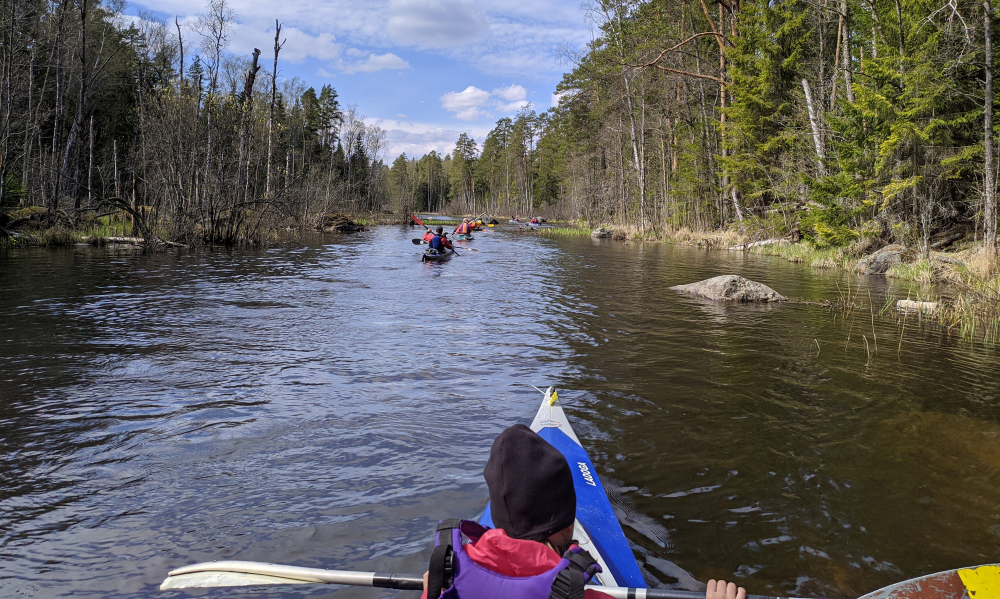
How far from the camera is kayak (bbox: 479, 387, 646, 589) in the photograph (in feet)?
7.81

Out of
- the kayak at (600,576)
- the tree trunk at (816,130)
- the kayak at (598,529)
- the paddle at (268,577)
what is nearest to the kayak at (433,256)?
the tree trunk at (816,130)

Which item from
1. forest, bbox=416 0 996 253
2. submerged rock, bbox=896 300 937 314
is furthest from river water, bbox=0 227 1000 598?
forest, bbox=416 0 996 253

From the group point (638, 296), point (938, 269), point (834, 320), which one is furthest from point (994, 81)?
point (638, 296)

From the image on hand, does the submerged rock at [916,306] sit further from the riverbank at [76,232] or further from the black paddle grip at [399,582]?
the riverbank at [76,232]

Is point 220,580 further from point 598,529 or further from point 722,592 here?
point 722,592

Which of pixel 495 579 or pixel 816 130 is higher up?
pixel 816 130

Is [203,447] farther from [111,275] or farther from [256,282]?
[111,275]

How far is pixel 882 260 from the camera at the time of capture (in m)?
15.0

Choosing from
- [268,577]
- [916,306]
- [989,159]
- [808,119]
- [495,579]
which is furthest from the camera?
[808,119]

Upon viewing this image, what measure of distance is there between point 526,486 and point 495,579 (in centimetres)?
29

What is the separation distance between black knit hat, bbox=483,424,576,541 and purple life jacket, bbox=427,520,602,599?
0.51 ft

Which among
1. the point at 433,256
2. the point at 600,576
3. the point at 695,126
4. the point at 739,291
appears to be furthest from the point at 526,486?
the point at 695,126

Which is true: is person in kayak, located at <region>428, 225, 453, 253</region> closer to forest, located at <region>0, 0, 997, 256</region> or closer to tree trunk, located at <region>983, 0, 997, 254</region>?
forest, located at <region>0, 0, 997, 256</region>

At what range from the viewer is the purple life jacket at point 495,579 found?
1.61 m
